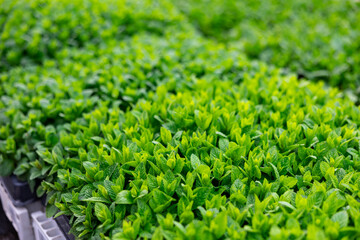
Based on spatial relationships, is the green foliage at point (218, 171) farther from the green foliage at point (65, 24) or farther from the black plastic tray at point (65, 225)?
the green foliage at point (65, 24)

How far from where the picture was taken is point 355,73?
12.2 ft

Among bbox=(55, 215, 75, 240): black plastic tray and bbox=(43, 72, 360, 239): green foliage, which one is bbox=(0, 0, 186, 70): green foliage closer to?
bbox=(43, 72, 360, 239): green foliage

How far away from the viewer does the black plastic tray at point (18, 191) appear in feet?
8.30

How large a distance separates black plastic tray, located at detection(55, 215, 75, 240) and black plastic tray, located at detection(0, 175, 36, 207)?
50cm

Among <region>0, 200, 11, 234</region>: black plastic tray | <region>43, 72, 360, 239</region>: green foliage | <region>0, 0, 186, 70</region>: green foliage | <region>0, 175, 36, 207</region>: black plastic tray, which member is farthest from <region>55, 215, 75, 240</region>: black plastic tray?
<region>0, 0, 186, 70</region>: green foliage

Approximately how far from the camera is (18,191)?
2.54 m

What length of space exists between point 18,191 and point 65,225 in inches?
25.8

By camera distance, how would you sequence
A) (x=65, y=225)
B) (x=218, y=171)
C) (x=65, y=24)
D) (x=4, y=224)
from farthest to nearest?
(x=65, y=24), (x=4, y=224), (x=65, y=225), (x=218, y=171)

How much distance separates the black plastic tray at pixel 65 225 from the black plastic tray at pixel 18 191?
500 millimetres

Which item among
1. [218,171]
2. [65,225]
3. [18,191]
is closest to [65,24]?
[18,191]

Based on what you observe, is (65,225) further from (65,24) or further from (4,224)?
(65,24)

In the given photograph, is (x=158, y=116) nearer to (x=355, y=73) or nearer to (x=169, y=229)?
(x=169, y=229)

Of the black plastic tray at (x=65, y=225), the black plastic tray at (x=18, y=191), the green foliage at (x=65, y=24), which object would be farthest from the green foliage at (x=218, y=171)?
the green foliage at (x=65, y=24)

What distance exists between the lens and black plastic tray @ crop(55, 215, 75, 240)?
6.73ft
